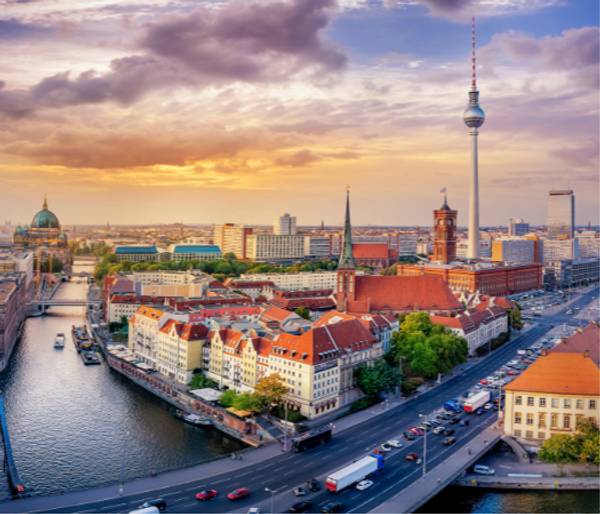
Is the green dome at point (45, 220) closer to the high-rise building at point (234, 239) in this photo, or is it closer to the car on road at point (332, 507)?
the high-rise building at point (234, 239)

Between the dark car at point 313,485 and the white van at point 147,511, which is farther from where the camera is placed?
the dark car at point 313,485

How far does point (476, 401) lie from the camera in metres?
37.6


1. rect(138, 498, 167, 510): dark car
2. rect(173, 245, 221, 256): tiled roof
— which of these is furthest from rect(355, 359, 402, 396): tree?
rect(173, 245, 221, 256): tiled roof

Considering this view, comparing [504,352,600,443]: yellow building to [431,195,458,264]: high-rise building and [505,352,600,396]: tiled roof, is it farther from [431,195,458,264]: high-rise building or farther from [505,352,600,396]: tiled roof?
[431,195,458,264]: high-rise building

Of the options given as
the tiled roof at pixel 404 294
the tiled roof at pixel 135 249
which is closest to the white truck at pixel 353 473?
the tiled roof at pixel 404 294

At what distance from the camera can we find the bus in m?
31.3

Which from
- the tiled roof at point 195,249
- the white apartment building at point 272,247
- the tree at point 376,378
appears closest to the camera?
the tree at point 376,378

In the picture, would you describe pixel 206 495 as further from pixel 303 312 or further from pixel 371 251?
pixel 371 251

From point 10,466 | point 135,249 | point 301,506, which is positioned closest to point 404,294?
point 301,506

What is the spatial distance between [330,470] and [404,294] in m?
36.7

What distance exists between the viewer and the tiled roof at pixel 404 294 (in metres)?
62.8

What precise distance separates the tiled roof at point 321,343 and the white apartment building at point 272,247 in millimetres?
101812

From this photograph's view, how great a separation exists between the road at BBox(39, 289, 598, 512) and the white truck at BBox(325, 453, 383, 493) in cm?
38

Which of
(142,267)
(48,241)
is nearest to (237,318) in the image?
(142,267)
